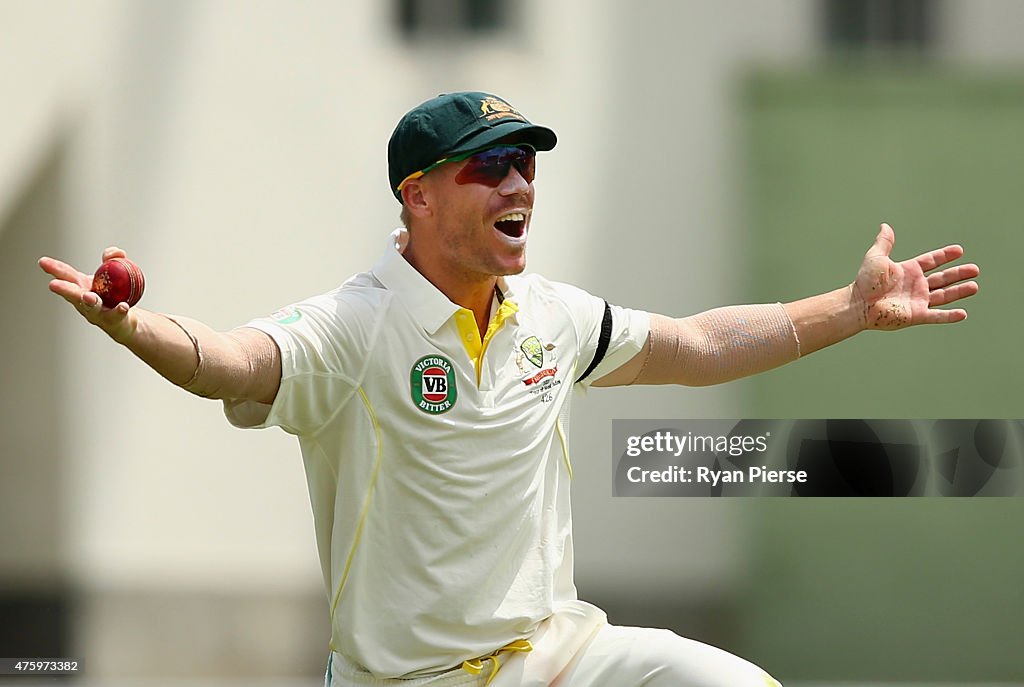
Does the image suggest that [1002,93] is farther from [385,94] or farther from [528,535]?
[528,535]

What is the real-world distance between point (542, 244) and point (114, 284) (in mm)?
2348

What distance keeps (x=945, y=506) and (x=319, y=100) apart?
2.41 metres

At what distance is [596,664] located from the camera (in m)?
2.87

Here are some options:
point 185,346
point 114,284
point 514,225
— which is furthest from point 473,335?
point 114,284

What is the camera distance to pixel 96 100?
179 inches

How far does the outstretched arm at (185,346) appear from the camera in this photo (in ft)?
7.68

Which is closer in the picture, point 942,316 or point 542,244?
point 942,316

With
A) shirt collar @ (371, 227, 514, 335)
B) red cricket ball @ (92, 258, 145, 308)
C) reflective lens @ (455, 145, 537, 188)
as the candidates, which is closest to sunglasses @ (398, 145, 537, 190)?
reflective lens @ (455, 145, 537, 188)

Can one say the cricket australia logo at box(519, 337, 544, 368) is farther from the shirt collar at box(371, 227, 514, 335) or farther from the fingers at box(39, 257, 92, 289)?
the fingers at box(39, 257, 92, 289)

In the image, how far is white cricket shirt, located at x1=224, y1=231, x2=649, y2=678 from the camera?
9.21 feet

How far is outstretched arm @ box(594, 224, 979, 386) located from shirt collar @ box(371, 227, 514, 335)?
0.53 m

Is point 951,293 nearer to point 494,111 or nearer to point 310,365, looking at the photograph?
point 494,111

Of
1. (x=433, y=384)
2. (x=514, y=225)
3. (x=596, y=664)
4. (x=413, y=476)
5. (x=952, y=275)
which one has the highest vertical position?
(x=514, y=225)

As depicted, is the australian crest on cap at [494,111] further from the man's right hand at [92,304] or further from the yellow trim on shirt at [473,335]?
the man's right hand at [92,304]
